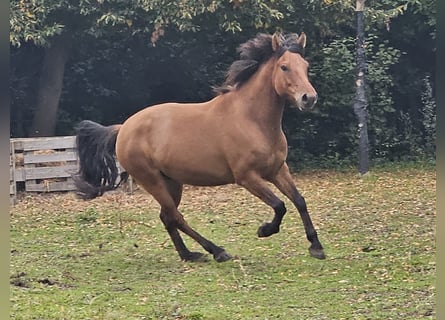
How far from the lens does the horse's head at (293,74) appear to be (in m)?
5.89

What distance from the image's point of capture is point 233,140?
625 centimetres

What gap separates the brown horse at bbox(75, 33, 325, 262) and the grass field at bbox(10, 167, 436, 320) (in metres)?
0.49

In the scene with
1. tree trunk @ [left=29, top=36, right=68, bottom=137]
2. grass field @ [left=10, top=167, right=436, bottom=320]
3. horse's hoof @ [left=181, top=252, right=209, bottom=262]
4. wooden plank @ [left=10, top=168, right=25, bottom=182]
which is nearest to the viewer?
grass field @ [left=10, top=167, right=436, bottom=320]

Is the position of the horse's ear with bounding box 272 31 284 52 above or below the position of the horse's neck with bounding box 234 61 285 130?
above

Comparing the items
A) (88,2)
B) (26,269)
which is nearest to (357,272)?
(26,269)

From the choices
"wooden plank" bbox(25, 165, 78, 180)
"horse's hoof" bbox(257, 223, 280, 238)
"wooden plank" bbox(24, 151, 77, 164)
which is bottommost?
"wooden plank" bbox(25, 165, 78, 180)

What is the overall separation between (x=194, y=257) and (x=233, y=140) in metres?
1.02

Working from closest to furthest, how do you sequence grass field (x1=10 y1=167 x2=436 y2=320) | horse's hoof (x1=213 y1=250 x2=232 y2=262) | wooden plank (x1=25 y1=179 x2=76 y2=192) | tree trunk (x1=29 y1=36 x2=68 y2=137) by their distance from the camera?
grass field (x1=10 y1=167 x2=436 y2=320)
horse's hoof (x1=213 y1=250 x2=232 y2=262)
wooden plank (x1=25 y1=179 x2=76 y2=192)
tree trunk (x1=29 y1=36 x2=68 y2=137)

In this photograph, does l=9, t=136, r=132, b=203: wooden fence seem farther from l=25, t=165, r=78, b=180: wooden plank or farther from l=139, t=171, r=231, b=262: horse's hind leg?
l=139, t=171, r=231, b=262: horse's hind leg

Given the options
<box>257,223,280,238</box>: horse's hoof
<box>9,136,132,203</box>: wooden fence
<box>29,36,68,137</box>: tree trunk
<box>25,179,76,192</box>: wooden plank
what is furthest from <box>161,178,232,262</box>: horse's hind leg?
<box>29,36,68,137</box>: tree trunk

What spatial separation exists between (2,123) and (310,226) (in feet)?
17.2

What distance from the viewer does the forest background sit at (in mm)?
13719

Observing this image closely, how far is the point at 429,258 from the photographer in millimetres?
6047

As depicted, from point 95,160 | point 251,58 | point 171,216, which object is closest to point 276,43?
point 251,58
